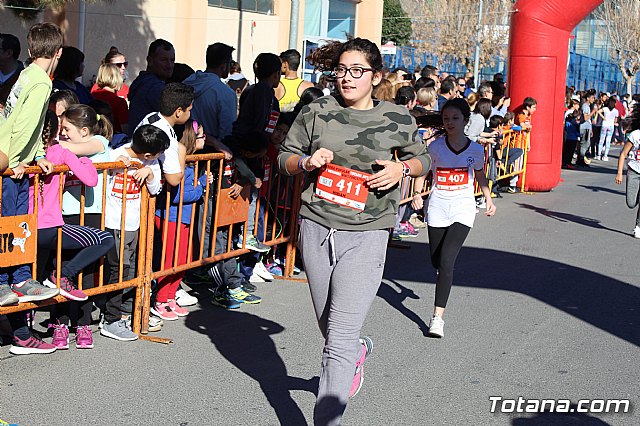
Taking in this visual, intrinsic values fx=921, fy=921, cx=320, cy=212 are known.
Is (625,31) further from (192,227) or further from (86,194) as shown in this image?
(86,194)

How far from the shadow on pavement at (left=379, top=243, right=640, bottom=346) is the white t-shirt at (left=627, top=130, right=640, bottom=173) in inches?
118

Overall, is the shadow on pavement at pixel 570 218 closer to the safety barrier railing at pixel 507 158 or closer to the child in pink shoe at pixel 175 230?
the safety barrier railing at pixel 507 158

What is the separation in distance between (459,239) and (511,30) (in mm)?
9731

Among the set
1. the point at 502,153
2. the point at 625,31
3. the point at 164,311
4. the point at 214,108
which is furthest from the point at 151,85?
the point at 625,31

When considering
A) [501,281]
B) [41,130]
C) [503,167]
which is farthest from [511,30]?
[41,130]

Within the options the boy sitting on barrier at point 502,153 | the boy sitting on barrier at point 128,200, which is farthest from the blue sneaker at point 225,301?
the boy sitting on barrier at point 502,153

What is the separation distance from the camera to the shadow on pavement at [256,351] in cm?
537

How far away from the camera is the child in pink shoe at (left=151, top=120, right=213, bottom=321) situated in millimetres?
7062

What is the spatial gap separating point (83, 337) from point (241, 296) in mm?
1707

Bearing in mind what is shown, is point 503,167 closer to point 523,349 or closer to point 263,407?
point 523,349

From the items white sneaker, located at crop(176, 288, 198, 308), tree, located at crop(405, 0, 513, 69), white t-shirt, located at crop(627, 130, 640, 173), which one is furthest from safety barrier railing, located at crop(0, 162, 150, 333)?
tree, located at crop(405, 0, 513, 69)

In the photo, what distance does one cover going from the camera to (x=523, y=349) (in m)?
6.70

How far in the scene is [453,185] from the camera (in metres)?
7.23

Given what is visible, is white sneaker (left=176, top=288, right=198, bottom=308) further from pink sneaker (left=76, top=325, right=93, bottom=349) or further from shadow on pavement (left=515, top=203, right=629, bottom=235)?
shadow on pavement (left=515, top=203, right=629, bottom=235)
